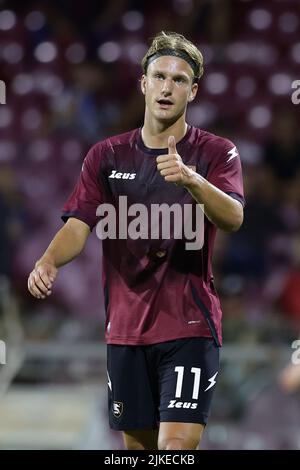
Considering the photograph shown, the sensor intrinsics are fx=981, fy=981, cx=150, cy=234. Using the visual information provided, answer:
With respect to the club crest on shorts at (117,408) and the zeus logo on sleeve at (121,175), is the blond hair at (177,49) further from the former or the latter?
the club crest on shorts at (117,408)

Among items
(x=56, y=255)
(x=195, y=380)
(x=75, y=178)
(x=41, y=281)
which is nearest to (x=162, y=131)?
(x=56, y=255)

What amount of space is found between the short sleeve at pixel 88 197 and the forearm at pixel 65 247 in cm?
6

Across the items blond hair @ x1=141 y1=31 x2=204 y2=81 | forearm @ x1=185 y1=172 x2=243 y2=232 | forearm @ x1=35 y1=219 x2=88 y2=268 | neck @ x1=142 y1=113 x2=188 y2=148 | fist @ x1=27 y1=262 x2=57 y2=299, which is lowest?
fist @ x1=27 y1=262 x2=57 y2=299

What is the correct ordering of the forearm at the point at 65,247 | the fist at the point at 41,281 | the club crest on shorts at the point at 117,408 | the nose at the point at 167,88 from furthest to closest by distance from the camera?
the club crest on shorts at the point at 117,408, the forearm at the point at 65,247, the nose at the point at 167,88, the fist at the point at 41,281

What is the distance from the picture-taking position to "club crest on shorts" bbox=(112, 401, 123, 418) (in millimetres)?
4047

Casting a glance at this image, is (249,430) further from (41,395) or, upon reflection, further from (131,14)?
(131,14)

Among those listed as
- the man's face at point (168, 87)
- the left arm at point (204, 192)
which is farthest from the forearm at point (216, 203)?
the man's face at point (168, 87)

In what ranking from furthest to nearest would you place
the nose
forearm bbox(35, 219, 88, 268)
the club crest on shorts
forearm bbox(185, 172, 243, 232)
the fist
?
the club crest on shorts
forearm bbox(35, 219, 88, 268)
the nose
the fist
forearm bbox(185, 172, 243, 232)

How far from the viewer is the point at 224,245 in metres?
7.54

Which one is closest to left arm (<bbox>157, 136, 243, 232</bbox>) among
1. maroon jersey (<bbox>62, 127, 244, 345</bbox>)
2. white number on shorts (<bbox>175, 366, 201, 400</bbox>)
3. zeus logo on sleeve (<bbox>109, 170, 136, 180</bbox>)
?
maroon jersey (<bbox>62, 127, 244, 345</bbox>)

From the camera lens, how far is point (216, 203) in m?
3.58

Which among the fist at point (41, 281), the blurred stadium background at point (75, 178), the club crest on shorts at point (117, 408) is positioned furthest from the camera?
the blurred stadium background at point (75, 178)

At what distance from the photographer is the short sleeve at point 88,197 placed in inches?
161

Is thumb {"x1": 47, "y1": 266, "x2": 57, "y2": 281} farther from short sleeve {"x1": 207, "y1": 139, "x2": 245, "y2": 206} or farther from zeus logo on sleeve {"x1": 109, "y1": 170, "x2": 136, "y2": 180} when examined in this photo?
short sleeve {"x1": 207, "y1": 139, "x2": 245, "y2": 206}
